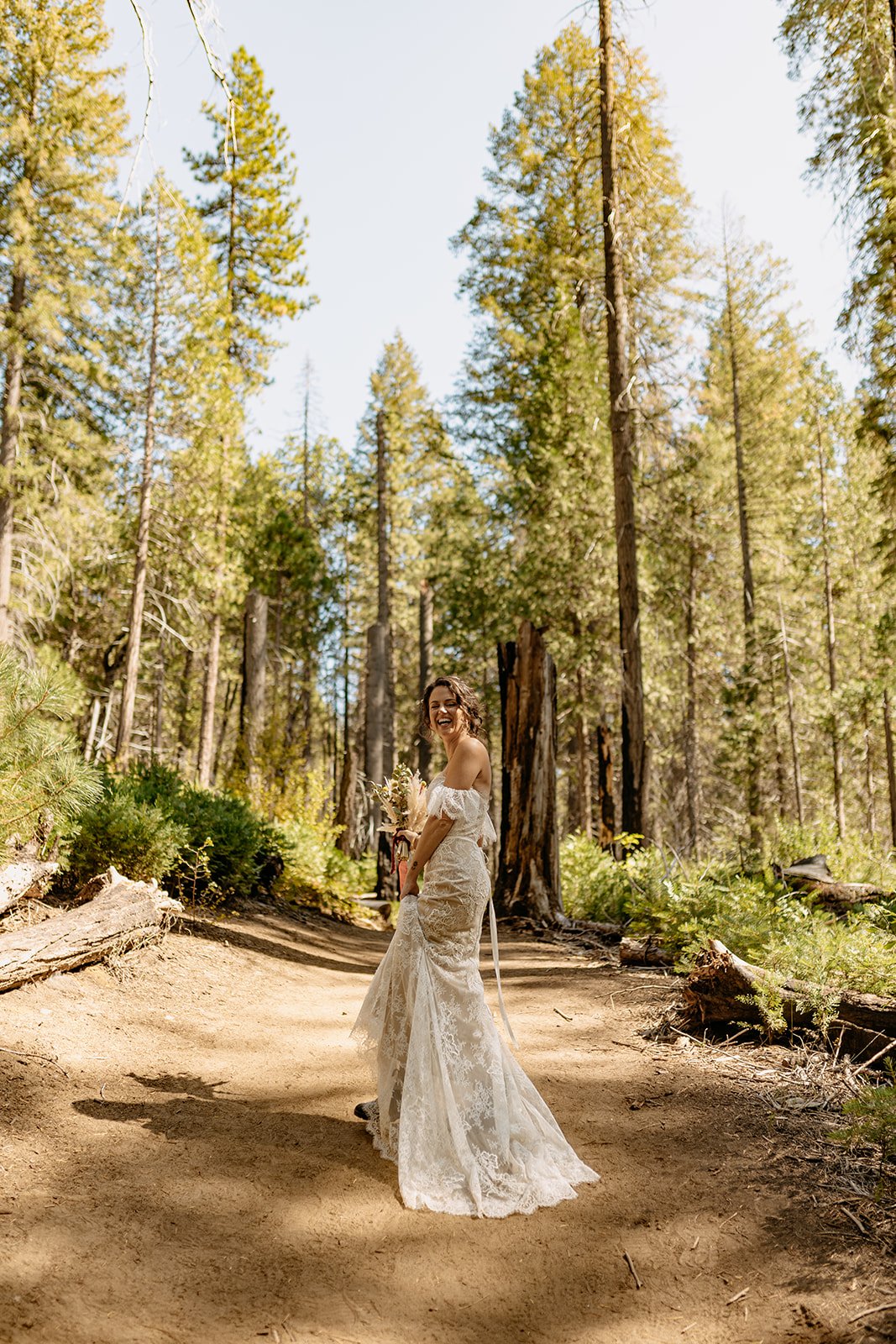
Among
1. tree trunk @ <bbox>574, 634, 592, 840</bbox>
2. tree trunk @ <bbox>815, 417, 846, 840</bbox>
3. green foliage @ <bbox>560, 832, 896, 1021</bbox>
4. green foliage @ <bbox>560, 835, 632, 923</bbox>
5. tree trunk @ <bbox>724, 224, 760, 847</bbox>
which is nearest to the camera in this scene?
green foliage @ <bbox>560, 832, 896, 1021</bbox>

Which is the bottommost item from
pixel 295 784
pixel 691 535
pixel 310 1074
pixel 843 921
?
pixel 310 1074

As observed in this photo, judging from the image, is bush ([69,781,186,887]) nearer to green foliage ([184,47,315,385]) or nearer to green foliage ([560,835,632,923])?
green foliage ([560,835,632,923])

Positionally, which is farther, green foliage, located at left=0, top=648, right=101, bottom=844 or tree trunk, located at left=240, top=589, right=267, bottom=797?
tree trunk, located at left=240, top=589, right=267, bottom=797

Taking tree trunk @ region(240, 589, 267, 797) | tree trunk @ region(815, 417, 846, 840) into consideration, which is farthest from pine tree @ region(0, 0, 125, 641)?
tree trunk @ region(815, 417, 846, 840)

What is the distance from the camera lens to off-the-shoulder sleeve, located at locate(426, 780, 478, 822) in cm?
410

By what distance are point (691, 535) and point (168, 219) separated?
1191 centimetres

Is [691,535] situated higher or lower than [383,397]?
lower

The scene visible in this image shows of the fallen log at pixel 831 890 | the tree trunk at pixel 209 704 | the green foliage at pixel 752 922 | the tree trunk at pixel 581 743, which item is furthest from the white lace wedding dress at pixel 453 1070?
the tree trunk at pixel 581 743

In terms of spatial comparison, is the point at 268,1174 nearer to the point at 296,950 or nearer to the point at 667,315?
the point at 296,950

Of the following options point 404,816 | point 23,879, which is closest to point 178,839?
point 23,879

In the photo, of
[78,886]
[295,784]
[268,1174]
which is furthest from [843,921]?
[295,784]

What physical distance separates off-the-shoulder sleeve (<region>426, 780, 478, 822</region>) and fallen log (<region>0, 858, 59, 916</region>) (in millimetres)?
2808

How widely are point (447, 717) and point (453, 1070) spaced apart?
1.59 meters

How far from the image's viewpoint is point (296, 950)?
27.4 ft
